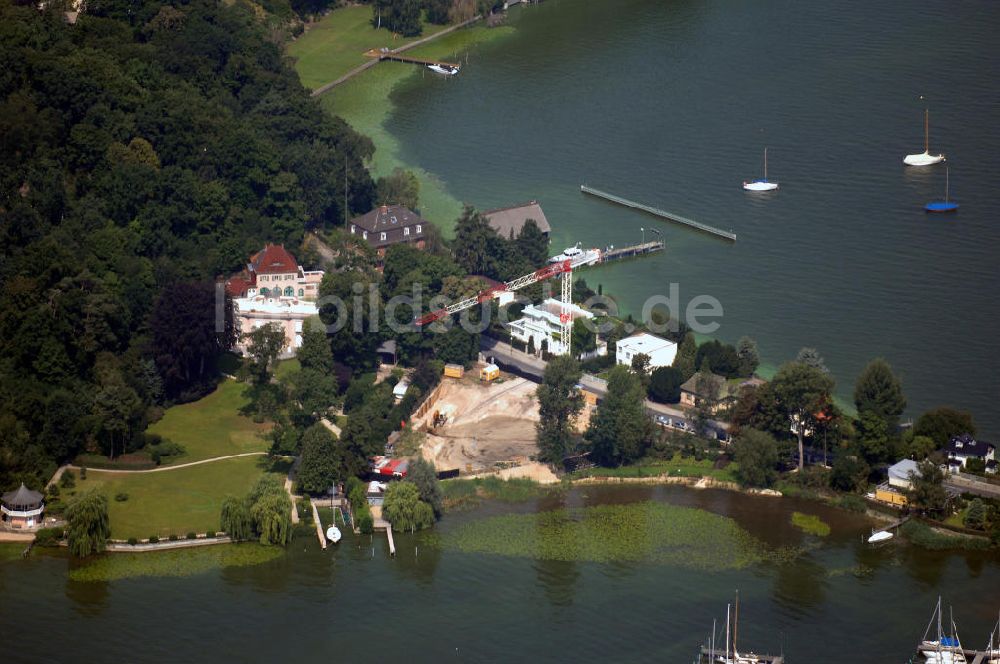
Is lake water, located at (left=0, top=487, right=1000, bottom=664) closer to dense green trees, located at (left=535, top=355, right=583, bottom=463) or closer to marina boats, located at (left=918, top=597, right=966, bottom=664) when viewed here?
marina boats, located at (left=918, top=597, right=966, bottom=664)

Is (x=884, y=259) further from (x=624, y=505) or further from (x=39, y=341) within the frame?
(x=39, y=341)

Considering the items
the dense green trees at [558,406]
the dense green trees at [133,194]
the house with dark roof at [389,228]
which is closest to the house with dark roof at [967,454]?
the dense green trees at [558,406]

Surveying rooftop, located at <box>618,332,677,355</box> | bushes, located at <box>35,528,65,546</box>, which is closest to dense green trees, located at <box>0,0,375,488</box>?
bushes, located at <box>35,528,65,546</box>

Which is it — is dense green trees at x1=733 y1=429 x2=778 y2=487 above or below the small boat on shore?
above

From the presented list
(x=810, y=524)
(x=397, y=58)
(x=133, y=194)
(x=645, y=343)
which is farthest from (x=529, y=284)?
(x=397, y=58)

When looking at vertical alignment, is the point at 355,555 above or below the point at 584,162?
below

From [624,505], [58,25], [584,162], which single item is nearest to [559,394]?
[624,505]
